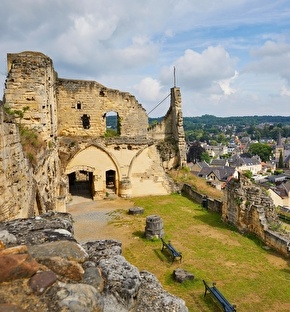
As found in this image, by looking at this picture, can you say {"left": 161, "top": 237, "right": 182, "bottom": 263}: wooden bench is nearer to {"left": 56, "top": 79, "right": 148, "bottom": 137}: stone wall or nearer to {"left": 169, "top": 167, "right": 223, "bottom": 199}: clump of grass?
{"left": 169, "top": 167, "right": 223, "bottom": 199}: clump of grass

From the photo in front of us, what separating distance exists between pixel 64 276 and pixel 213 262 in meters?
9.02

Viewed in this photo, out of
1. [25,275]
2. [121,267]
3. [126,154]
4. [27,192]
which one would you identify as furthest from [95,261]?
[126,154]

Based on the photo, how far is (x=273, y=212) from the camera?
1317 cm

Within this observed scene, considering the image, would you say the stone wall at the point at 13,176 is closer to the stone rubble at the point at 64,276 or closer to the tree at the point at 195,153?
the stone rubble at the point at 64,276

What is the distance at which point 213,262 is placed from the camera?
10.7 metres

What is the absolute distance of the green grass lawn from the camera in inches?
332

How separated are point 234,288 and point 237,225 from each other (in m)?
5.16

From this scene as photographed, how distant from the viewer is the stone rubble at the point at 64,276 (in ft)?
7.35

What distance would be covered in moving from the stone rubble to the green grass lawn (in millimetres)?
5517

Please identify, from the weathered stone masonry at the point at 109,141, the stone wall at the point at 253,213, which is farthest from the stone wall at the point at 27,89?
the stone wall at the point at 253,213

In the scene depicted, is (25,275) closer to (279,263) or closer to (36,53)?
(279,263)

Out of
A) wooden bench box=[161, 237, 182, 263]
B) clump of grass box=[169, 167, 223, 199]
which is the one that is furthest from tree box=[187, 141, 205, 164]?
wooden bench box=[161, 237, 182, 263]

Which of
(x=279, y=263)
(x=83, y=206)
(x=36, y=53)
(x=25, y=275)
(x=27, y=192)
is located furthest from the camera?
(x=83, y=206)

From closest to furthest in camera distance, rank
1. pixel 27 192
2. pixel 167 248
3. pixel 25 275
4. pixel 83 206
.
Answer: pixel 25 275 < pixel 27 192 < pixel 167 248 < pixel 83 206
